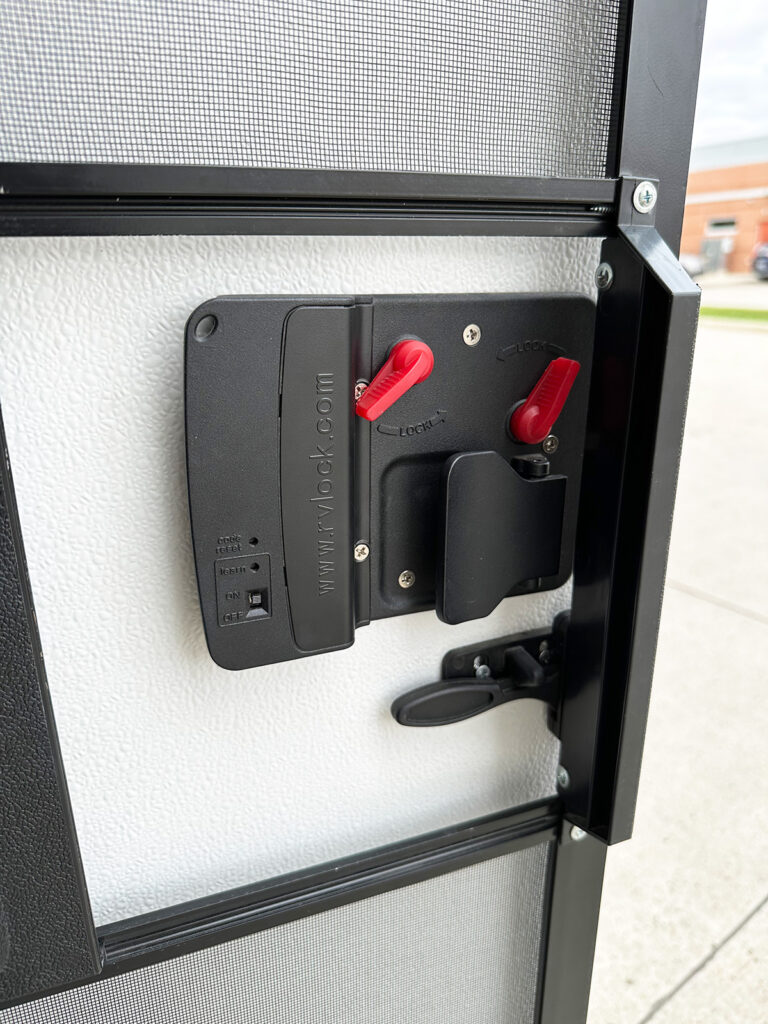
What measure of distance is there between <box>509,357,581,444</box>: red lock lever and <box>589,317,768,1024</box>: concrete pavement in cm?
113

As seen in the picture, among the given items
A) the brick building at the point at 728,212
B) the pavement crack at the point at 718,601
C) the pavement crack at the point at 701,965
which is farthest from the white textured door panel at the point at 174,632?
the brick building at the point at 728,212

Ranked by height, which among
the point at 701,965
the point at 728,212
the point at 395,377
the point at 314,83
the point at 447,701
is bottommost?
the point at 701,965

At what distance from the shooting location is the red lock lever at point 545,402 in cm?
49

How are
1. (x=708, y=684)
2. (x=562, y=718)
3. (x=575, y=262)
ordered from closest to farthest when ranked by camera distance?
(x=575, y=262) < (x=562, y=718) < (x=708, y=684)

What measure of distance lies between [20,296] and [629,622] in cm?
41

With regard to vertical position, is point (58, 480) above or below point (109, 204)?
below

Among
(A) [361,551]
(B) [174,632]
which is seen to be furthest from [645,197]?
(B) [174,632]

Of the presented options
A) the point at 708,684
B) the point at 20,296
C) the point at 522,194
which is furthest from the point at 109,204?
the point at 708,684

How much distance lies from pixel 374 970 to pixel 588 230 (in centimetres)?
57

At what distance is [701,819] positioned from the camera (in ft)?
5.26

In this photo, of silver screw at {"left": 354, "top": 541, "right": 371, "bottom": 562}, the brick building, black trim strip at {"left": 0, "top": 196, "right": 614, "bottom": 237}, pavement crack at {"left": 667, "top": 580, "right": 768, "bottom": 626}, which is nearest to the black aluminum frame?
black trim strip at {"left": 0, "top": 196, "right": 614, "bottom": 237}

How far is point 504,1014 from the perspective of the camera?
27.1 inches

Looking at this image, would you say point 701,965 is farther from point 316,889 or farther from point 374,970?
point 316,889

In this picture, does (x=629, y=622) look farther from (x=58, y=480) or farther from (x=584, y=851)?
(x=58, y=480)
